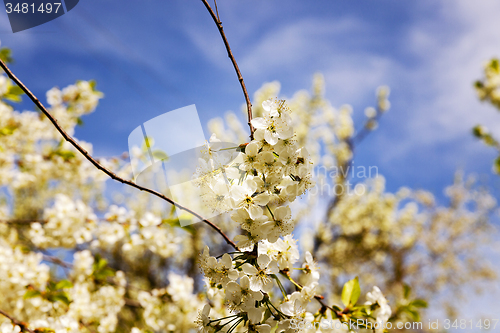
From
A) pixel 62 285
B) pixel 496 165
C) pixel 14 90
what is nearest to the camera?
pixel 62 285

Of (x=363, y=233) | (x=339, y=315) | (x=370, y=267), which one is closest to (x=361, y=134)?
(x=363, y=233)

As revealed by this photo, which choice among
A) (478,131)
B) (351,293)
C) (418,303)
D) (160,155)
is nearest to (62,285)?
(160,155)

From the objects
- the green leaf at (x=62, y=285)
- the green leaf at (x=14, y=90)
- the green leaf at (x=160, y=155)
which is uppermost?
the green leaf at (x=14, y=90)

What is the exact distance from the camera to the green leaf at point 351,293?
1.01 meters

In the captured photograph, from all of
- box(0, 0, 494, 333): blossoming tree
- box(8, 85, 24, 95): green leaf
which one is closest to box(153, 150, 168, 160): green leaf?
box(0, 0, 494, 333): blossoming tree

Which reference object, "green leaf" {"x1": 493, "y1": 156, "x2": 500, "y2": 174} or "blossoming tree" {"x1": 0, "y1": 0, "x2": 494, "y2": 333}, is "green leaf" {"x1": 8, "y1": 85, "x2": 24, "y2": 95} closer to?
"blossoming tree" {"x1": 0, "y1": 0, "x2": 494, "y2": 333}

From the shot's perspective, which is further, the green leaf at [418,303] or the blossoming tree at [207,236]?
the green leaf at [418,303]

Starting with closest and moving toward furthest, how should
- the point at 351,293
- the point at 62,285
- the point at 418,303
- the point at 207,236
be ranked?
the point at 351,293 < the point at 418,303 < the point at 62,285 < the point at 207,236

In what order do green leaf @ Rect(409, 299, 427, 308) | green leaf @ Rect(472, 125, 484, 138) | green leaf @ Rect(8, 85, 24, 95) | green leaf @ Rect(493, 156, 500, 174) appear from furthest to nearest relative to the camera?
green leaf @ Rect(472, 125, 484, 138) → green leaf @ Rect(493, 156, 500, 174) → green leaf @ Rect(8, 85, 24, 95) → green leaf @ Rect(409, 299, 427, 308)

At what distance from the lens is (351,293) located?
1032 mm

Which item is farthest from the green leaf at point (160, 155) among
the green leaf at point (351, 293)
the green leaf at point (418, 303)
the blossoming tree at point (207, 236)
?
the green leaf at point (418, 303)

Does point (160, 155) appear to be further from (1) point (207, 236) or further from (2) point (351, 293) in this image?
(1) point (207, 236)

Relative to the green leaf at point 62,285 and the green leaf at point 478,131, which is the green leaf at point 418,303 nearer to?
Result: the green leaf at point 62,285

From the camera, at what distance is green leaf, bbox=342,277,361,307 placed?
1.01 metres
